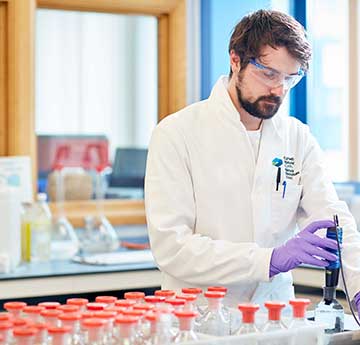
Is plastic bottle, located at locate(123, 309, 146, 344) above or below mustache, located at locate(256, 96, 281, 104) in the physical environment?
below

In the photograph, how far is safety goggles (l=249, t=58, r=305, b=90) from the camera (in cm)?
222

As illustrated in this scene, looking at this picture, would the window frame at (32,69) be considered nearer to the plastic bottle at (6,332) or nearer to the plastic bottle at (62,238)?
the plastic bottle at (62,238)

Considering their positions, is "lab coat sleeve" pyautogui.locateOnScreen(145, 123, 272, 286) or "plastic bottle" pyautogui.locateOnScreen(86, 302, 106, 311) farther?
"lab coat sleeve" pyautogui.locateOnScreen(145, 123, 272, 286)

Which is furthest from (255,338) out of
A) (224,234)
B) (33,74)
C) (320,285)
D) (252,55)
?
(33,74)

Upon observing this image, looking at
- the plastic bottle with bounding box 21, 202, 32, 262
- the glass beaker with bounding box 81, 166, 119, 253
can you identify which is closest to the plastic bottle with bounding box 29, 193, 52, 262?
the plastic bottle with bounding box 21, 202, 32, 262

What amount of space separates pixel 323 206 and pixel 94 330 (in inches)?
42.9

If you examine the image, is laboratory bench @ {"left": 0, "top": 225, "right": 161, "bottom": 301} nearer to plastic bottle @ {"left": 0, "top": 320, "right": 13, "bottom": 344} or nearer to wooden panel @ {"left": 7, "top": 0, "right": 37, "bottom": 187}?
wooden panel @ {"left": 7, "top": 0, "right": 37, "bottom": 187}

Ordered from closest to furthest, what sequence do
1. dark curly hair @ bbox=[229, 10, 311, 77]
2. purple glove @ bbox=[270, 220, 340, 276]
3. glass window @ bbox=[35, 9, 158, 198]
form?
purple glove @ bbox=[270, 220, 340, 276], dark curly hair @ bbox=[229, 10, 311, 77], glass window @ bbox=[35, 9, 158, 198]

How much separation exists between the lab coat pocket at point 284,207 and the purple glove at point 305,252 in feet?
0.95

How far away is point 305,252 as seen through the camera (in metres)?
2.00

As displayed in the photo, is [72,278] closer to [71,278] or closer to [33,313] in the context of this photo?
[71,278]

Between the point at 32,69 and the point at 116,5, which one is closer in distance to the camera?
the point at 32,69

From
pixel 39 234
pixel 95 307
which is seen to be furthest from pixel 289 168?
pixel 39 234

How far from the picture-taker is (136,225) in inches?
163
